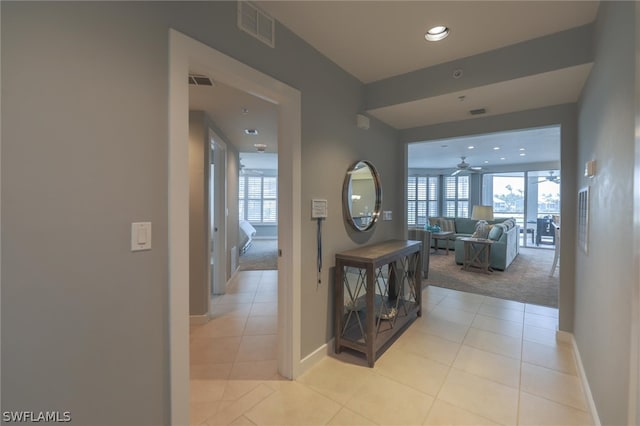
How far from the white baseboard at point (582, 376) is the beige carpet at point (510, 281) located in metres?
1.15

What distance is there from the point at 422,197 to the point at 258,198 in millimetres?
6301

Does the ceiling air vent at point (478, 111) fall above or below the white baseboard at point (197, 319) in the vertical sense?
above

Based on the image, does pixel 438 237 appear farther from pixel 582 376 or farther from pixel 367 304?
pixel 367 304

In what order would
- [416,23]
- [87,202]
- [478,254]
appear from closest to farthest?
[87,202], [416,23], [478,254]

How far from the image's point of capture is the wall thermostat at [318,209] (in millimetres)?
2229

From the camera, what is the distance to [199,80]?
90.3 inches

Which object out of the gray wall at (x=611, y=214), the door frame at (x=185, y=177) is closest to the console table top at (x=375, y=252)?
the door frame at (x=185, y=177)

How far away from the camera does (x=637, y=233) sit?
1.05 m

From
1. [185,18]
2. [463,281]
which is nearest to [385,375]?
[185,18]

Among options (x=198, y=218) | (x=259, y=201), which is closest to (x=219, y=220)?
(x=198, y=218)

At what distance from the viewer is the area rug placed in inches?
230

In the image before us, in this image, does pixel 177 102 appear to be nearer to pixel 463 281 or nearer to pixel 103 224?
pixel 103 224

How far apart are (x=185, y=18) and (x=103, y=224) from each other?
3.57 ft

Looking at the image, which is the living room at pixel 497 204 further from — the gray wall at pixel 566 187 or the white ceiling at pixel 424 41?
the white ceiling at pixel 424 41
